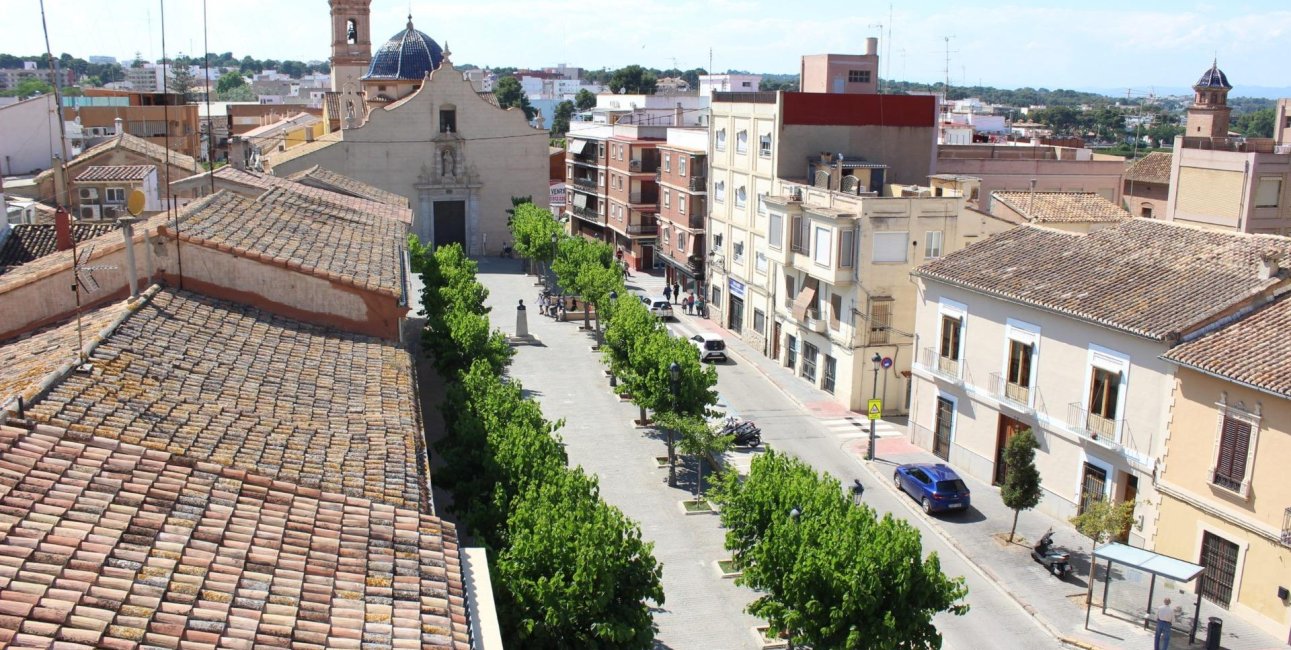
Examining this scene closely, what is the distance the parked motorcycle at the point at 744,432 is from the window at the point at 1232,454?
15.5m

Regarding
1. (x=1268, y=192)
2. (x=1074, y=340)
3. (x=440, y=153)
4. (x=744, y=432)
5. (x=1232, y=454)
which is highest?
(x=1268, y=192)

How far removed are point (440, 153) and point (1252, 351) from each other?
58.2 meters

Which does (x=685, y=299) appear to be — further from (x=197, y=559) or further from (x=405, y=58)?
(x=197, y=559)

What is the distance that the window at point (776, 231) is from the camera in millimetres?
45656

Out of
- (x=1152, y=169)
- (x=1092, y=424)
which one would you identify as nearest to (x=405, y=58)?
(x=1152, y=169)

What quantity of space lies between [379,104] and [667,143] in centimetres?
2371

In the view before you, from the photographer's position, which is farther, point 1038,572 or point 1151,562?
point 1038,572

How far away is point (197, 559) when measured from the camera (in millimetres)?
10875

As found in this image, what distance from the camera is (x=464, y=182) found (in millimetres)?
74562

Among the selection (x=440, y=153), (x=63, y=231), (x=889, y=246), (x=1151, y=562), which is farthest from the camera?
(x=440, y=153)

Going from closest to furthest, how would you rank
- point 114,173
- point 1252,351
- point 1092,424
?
point 1252,351, point 1092,424, point 114,173

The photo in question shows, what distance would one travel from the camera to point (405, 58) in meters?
80.6

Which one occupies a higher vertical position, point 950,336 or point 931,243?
point 931,243

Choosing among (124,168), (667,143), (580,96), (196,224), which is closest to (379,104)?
(667,143)
